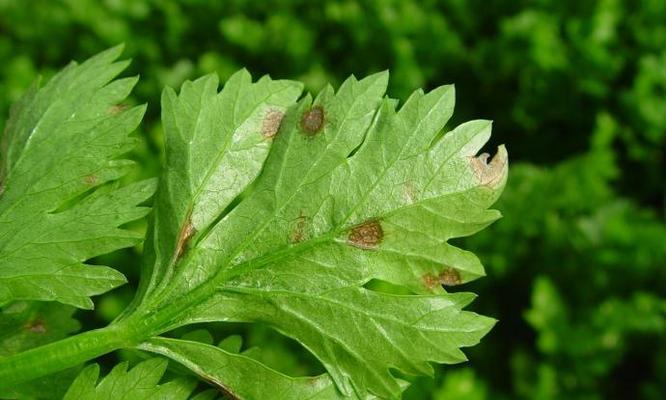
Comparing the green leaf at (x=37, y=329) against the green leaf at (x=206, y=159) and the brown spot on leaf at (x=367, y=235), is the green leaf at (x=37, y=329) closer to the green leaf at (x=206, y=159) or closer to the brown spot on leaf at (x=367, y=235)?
the green leaf at (x=206, y=159)

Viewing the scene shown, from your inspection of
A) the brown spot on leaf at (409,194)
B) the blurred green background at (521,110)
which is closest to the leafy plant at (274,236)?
the brown spot on leaf at (409,194)

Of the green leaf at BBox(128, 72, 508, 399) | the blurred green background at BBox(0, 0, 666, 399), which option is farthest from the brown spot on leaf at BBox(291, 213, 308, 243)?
the blurred green background at BBox(0, 0, 666, 399)

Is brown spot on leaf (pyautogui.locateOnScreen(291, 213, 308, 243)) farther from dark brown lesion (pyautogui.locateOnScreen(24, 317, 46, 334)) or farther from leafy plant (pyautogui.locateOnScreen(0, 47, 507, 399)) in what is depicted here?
dark brown lesion (pyautogui.locateOnScreen(24, 317, 46, 334))

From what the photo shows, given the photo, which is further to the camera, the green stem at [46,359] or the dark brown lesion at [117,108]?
the dark brown lesion at [117,108]

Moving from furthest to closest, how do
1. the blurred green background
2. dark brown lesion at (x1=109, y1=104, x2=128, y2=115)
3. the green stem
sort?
the blurred green background < dark brown lesion at (x1=109, y1=104, x2=128, y2=115) < the green stem

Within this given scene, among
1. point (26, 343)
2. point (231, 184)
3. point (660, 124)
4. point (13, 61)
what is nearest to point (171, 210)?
point (231, 184)

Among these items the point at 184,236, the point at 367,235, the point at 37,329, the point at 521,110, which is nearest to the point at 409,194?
the point at 367,235
